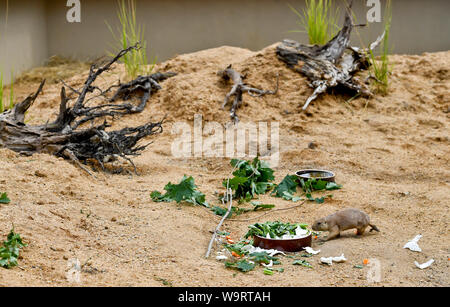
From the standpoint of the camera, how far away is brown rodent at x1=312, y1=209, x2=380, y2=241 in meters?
3.73

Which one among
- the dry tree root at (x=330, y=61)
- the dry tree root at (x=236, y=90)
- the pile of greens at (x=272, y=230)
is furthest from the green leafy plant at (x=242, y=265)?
the dry tree root at (x=330, y=61)

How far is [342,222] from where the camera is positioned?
12.3 feet

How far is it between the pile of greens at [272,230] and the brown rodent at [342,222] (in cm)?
13

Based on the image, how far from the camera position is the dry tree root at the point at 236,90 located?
686 centimetres

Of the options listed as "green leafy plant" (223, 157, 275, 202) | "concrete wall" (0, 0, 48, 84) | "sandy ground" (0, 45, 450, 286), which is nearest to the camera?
"sandy ground" (0, 45, 450, 286)

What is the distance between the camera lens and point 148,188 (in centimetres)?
479

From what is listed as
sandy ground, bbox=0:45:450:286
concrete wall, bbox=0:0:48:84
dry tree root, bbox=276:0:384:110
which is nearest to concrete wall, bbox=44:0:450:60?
concrete wall, bbox=0:0:48:84

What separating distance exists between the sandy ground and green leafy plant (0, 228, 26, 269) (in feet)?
0.17

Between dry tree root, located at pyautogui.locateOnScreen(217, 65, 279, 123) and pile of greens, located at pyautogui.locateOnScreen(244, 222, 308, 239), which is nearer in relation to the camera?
pile of greens, located at pyautogui.locateOnScreen(244, 222, 308, 239)

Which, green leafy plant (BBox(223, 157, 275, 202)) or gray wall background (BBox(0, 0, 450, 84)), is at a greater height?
gray wall background (BBox(0, 0, 450, 84))

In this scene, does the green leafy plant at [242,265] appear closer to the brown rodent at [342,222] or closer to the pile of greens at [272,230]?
the pile of greens at [272,230]

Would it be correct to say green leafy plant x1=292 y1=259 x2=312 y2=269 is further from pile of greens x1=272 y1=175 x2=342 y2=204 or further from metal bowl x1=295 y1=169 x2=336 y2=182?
metal bowl x1=295 y1=169 x2=336 y2=182

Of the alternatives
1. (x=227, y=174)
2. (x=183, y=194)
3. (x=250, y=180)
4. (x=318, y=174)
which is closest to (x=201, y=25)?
(x=227, y=174)

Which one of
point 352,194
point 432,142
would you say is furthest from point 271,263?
point 432,142
